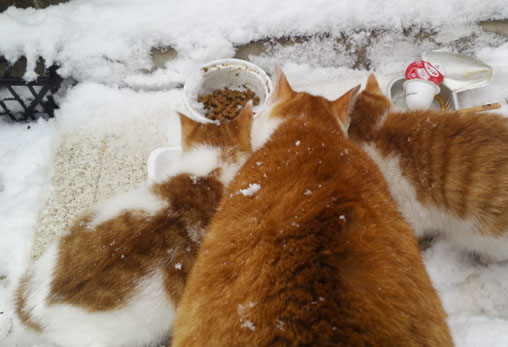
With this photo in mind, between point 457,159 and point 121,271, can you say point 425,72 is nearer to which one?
point 457,159

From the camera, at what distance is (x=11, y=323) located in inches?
47.9

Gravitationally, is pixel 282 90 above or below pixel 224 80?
above

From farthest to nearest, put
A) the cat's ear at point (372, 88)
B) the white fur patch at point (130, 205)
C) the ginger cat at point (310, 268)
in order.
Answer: the cat's ear at point (372, 88)
the white fur patch at point (130, 205)
the ginger cat at point (310, 268)

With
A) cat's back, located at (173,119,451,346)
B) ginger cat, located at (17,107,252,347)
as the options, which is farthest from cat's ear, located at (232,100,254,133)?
cat's back, located at (173,119,451,346)

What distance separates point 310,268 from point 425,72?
4.63 feet

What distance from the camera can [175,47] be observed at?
6.36 ft

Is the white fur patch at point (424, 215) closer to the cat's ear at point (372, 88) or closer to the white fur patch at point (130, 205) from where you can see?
the cat's ear at point (372, 88)

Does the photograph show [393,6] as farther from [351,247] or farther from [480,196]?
[351,247]

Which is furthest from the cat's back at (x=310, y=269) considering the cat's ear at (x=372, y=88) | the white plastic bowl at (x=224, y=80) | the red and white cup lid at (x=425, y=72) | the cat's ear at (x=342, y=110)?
the red and white cup lid at (x=425, y=72)

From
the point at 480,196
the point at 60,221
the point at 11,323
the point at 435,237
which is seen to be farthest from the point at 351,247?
the point at 60,221

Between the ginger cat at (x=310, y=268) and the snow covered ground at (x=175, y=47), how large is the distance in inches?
39.8

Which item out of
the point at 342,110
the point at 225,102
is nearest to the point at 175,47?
the point at 225,102

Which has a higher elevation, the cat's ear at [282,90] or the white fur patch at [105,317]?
the cat's ear at [282,90]

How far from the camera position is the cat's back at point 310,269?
64cm
